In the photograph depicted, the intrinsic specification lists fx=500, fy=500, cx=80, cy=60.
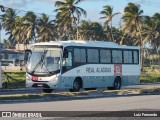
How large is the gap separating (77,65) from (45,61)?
253 cm

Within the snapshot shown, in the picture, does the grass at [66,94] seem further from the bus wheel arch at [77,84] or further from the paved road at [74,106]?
the paved road at [74,106]

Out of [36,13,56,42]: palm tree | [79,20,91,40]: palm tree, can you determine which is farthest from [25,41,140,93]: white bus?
[79,20,91,40]: palm tree

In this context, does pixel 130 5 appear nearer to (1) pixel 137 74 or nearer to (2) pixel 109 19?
(2) pixel 109 19

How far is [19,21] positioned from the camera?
366ft

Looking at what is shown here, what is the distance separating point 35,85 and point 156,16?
245 ft

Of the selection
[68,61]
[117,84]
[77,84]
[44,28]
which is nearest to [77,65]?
[68,61]

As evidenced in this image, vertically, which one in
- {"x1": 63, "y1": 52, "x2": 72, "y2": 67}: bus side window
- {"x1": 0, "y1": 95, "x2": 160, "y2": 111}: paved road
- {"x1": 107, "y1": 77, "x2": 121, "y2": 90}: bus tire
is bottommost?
{"x1": 0, "y1": 95, "x2": 160, "y2": 111}: paved road

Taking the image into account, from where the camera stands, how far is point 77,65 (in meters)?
A: 32.2

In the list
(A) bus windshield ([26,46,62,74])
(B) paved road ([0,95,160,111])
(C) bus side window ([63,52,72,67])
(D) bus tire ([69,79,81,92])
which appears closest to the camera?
(B) paved road ([0,95,160,111])

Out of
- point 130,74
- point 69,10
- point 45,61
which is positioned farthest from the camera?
point 69,10

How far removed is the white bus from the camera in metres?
30.6

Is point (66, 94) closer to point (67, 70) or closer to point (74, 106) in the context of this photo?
point (67, 70)

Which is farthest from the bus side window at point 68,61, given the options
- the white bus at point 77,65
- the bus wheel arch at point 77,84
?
the bus wheel arch at point 77,84

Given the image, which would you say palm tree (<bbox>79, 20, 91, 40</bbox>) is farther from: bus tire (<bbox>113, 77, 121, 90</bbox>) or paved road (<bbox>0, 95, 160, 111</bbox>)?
paved road (<bbox>0, 95, 160, 111</bbox>)
